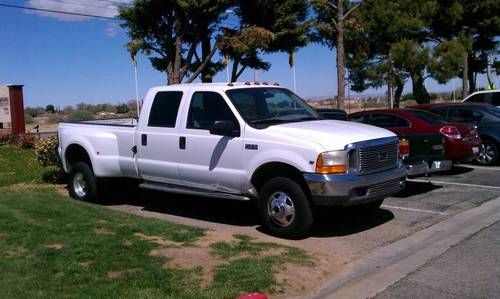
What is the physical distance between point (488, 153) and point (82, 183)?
10187 mm

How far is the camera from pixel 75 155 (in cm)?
1132

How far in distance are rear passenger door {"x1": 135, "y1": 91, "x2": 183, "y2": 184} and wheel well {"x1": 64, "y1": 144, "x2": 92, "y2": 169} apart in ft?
5.54

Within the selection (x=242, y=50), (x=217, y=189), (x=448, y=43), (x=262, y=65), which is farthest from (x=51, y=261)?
(x=448, y=43)

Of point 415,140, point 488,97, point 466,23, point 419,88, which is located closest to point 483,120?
point 488,97

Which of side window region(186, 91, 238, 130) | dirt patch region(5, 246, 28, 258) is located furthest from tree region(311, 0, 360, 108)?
dirt patch region(5, 246, 28, 258)

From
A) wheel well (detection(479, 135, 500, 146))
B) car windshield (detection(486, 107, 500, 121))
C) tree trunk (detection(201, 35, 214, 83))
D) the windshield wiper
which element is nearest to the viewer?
the windshield wiper

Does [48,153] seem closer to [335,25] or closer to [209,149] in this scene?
[209,149]

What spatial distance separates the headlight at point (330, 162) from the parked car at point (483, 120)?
8.77 meters

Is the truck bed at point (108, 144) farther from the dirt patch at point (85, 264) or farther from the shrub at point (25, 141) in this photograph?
the shrub at point (25, 141)

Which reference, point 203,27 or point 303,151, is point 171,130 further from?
point 203,27

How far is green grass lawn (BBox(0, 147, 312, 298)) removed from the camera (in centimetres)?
567

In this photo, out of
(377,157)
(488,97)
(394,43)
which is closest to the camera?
(377,157)

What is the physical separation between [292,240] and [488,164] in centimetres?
950

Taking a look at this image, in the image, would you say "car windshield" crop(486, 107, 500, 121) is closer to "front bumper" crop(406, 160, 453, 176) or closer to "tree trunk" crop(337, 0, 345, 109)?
"front bumper" crop(406, 160, 453, 176)
